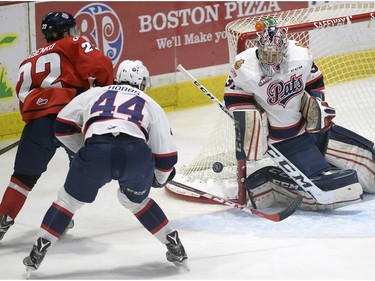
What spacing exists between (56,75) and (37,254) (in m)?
0.87

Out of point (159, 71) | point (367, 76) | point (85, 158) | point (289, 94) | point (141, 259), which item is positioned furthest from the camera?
point (159, 71)

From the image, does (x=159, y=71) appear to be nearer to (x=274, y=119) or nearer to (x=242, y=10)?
(x=242, y=10)

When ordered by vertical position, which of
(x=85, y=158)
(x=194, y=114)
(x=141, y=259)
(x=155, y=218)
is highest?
(x=85, y=158)

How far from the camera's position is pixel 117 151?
13.5ft

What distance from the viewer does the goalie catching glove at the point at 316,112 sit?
507 centimetres

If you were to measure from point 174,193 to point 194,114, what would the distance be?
1.86 metres

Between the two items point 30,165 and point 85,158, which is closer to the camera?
point 85,158

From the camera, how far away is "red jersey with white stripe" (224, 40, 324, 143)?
5.02 m

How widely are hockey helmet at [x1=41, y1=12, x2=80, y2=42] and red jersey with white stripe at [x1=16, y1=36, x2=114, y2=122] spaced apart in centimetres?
12

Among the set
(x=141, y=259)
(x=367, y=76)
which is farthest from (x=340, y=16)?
(x=141, y=259)

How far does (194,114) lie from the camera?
Result: 7.34m

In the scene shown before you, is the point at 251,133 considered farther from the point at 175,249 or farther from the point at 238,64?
the point at 175,249

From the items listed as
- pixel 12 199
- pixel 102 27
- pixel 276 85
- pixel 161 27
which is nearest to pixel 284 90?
pixel 276 85

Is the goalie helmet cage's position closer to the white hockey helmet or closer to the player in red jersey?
the player in red jersey
